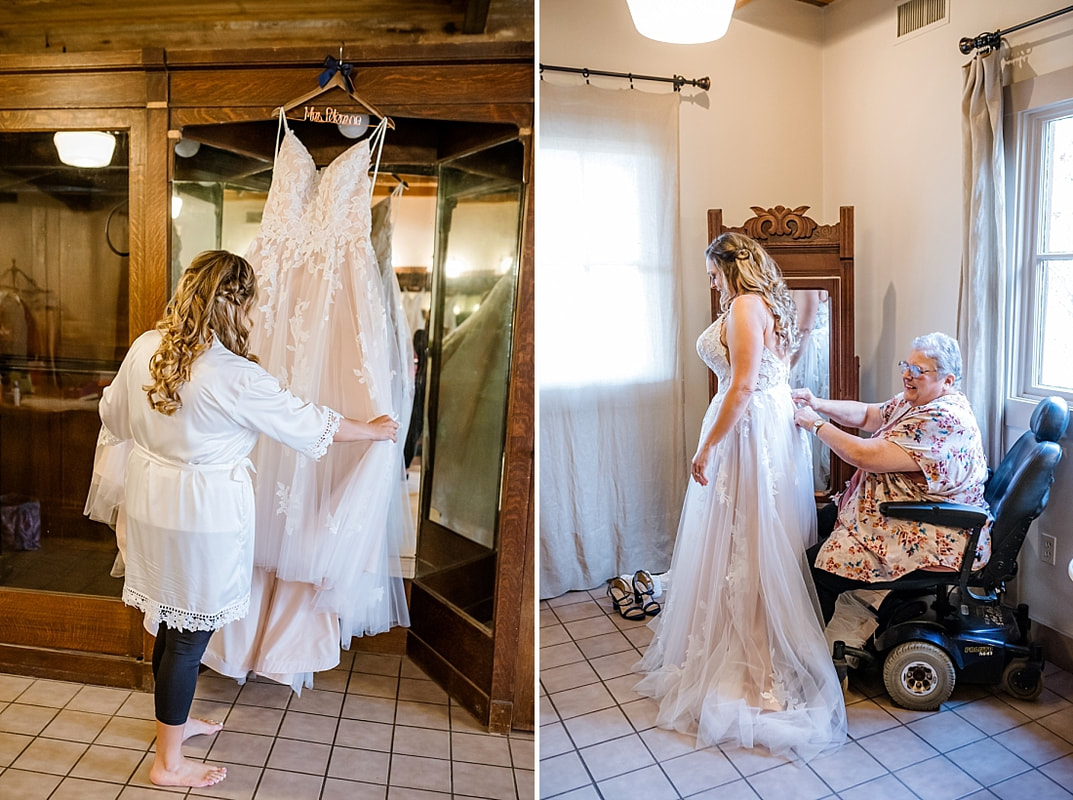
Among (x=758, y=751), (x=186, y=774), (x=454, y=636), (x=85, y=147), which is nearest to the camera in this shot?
(x=758, y=751)

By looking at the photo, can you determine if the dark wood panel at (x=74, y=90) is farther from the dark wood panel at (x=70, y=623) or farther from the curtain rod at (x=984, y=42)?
the curtain rod at (x=984, y=42)

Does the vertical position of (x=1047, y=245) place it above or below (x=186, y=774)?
above

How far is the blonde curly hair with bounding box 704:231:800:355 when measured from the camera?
1.06m

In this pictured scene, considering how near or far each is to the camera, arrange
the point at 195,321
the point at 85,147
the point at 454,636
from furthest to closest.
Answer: the point at 454,636
the point at 85,147
the point at 195,321

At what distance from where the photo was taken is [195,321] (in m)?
1.44

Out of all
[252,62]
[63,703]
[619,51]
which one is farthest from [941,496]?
[63,703]

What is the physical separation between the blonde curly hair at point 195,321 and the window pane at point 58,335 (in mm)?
447

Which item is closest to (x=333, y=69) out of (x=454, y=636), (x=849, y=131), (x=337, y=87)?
(x=337, y=87)

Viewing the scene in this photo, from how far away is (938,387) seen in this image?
41.2 inches

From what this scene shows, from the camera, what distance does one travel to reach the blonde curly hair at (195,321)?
143 cm

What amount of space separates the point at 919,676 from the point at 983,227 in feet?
2.59

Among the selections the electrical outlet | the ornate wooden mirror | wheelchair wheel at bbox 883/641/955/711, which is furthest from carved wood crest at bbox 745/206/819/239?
wheelchair wheel at bbox 883/641/955/711

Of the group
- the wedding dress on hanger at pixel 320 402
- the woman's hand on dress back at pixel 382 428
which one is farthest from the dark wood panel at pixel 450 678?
the woman's hand on dress back at pixel 382 428

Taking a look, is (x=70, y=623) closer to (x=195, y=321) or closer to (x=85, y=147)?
(x=195, y=321)
